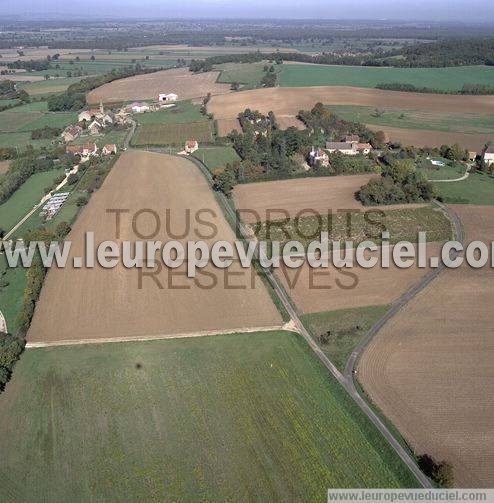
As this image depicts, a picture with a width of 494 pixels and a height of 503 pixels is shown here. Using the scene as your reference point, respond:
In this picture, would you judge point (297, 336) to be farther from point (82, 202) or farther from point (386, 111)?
point (386, 111)

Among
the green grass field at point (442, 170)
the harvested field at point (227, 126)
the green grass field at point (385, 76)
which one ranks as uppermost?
the green grass field at point (385, 76)

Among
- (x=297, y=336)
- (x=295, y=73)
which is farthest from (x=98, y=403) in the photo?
(x=295, y=73)

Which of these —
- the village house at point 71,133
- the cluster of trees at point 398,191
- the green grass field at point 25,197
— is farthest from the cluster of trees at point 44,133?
the cluster of trees at point 398,191

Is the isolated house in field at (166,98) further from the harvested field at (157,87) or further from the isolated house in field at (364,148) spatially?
the isolated house in field at (364,148)

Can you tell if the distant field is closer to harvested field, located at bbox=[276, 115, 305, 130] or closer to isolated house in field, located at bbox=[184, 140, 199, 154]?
isolated house in field, located at bbox=[184, 140, 199, 154]

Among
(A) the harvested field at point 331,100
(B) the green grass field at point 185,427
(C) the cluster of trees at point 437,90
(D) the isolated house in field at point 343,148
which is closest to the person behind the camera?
(B) the green grass field at point 185,427
